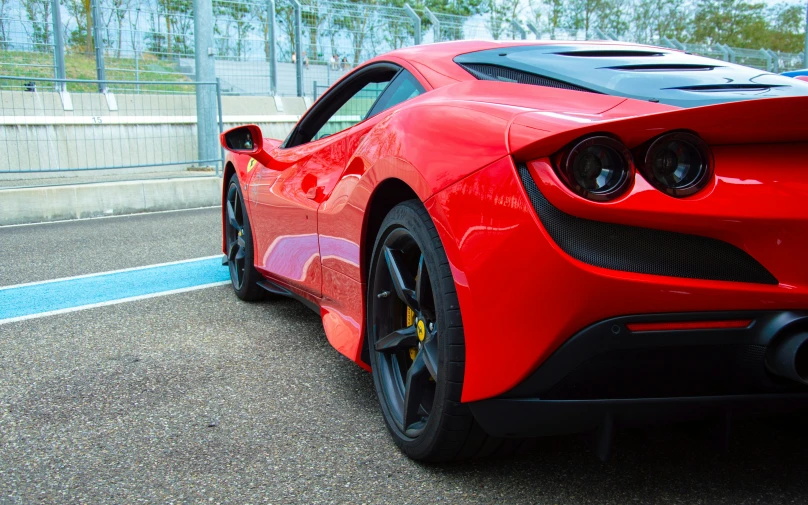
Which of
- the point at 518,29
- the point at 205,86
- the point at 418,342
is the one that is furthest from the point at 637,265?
the point at 518,29

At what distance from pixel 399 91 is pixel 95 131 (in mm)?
8595

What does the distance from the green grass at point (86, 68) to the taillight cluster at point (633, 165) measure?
994cm

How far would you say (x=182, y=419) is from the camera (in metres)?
2.81

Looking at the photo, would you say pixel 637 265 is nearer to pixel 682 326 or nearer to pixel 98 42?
pixel 682 326

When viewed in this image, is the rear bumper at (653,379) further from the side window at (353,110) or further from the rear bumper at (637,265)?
the side window at (353,110)

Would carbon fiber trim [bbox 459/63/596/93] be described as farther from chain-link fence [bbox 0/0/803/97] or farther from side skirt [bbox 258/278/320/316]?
chain-link fence [bbox 0/0/803/97]

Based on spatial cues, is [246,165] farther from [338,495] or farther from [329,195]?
[338,495]

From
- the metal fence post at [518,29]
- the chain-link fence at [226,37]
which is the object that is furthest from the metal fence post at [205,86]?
the metal fence post at [518,29]

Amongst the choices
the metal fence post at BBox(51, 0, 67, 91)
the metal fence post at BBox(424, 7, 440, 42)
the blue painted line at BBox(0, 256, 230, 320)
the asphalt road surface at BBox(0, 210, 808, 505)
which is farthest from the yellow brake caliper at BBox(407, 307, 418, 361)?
the metal fence post at BBox(424, 7, 440, 42)

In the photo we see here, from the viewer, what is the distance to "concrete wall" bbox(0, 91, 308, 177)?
9734 millimetres

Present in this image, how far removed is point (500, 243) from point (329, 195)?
129cm

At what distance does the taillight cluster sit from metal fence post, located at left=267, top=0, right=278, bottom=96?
14641 millimetres

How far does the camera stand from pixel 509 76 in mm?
2596

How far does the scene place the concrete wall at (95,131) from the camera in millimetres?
9734
